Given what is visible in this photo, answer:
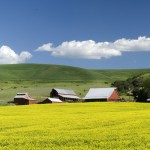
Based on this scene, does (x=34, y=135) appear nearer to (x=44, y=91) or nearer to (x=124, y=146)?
(x=124, y=146)

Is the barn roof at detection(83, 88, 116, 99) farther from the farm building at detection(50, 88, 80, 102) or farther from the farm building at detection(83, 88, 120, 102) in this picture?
the farm building at detection(50, 88, 80, 102)

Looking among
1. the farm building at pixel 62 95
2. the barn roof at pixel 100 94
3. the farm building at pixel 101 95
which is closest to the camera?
the farm building at pixel 101 95

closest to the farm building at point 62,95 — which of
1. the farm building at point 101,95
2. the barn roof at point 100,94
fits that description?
the farm building at point 101,95

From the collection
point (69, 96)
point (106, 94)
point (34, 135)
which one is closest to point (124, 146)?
point (34, 135)

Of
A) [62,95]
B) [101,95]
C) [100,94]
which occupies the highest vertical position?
[62,95]

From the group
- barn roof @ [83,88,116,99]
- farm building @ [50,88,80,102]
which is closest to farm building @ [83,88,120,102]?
barn roof @ [83,88,116,99]

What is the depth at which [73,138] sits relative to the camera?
24.0 m

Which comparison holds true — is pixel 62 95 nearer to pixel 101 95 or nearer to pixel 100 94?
pixel 100 94

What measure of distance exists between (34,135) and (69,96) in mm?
112887

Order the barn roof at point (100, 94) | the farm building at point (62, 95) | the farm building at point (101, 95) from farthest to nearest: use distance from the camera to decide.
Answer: the farm building at point (62, 95) < the barn roof at point (100, 94) < the farm building at point (101, 95)

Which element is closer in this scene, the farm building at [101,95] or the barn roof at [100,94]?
the farm building at [101,95]

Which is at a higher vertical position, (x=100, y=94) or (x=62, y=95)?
(x=62, y=95)

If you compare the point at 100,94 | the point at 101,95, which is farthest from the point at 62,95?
the point at 101,95

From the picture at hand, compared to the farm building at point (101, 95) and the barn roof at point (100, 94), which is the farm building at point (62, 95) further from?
the barn roof at point (100, 94)
